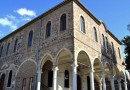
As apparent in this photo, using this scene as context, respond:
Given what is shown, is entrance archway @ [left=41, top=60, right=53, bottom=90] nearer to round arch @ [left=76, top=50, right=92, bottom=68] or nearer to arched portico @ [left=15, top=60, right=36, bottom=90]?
arched portico @ [left=15, top=60, right=36, bottom=90]

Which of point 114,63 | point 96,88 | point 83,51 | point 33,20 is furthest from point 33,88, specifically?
point 114,63

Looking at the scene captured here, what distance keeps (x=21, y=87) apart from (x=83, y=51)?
740 cm

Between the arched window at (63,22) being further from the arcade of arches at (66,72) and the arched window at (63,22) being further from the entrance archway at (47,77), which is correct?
the entrance archway at (47,77)

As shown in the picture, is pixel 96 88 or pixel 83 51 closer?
pixel 83 51

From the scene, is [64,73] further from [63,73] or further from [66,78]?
[66,78]

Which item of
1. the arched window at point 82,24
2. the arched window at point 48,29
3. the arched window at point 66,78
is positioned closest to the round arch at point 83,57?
the arched window at point 66,78

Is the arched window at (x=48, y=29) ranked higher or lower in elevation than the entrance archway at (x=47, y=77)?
higher

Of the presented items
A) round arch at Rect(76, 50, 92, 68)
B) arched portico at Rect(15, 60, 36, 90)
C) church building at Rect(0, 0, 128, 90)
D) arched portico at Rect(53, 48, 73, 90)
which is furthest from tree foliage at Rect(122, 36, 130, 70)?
arched portico at Rect(15, 60, 36, 90)

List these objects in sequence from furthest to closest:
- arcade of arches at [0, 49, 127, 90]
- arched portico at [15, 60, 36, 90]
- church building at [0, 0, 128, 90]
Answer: arched portico at [15, 60, 36, 90] < arcade of arches at [0, 49, 127, 90] < church building at [0, 0, 128, 90]

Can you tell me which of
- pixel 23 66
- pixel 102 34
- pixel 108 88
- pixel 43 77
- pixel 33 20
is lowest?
pixel 108 88

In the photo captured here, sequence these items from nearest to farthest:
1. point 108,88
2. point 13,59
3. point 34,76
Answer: point 34,76, point 13,59, point 108,88

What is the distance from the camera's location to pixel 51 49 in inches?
549

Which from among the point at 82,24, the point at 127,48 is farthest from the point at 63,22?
the point at 127,48

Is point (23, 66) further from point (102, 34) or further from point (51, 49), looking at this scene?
point (102, 34)
